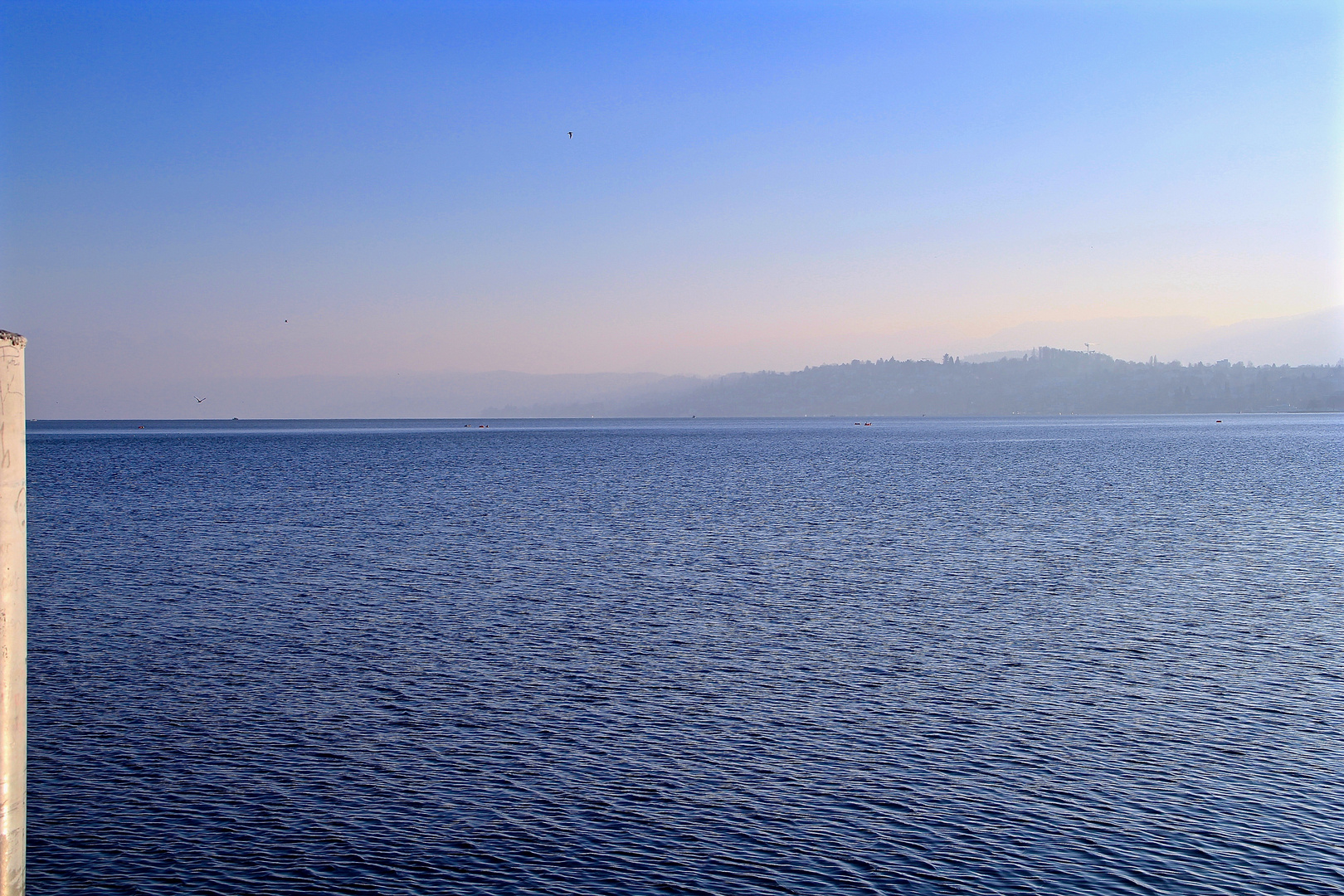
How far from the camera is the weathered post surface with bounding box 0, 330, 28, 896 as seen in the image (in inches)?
365

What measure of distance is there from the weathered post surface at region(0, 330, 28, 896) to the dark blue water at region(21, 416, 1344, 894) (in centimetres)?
453

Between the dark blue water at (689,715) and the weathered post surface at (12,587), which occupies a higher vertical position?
the weathered post surface at (12,587)

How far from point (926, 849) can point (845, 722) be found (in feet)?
18.8

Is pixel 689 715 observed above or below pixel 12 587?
below

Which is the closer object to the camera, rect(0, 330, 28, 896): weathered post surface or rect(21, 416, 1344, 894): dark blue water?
rect(0, 330, 28, 896): weathered post surface

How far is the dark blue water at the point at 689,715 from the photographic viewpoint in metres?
14.7

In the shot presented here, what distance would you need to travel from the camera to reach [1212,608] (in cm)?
3200

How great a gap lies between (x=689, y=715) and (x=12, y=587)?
45.3 feet

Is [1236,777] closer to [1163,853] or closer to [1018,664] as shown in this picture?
[1163,853]

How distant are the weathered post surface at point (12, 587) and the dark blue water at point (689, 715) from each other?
4.53 meters

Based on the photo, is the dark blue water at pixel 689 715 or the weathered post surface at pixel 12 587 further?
the dark blue water at pixel 689 715

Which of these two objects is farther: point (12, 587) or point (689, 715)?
point (689, 715)

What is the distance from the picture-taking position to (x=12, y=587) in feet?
31.0

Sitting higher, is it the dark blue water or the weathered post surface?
the weathered post surface
